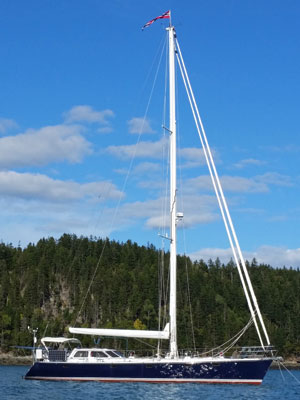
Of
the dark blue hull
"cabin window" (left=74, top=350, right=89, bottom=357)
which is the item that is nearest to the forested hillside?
"cabin window" (left=74, top=350, right=89, bottom=357)

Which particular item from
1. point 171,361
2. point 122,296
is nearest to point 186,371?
point 171,361

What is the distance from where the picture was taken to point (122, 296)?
479 ft

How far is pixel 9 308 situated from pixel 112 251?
1644 inches

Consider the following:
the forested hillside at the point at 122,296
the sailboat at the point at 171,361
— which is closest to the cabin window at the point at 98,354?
the sailboat at the point at 171,361

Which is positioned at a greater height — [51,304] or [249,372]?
[51,304]

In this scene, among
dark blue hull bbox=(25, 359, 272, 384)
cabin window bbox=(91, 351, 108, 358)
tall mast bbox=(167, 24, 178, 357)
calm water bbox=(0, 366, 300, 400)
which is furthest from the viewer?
cabin window bbox=(91, 351, 108, 358)

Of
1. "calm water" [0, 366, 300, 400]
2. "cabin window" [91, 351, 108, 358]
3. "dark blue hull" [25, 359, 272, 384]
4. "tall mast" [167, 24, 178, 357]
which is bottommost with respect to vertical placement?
"calm water" [0, 366, 300, 400]

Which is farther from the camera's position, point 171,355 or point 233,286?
point 233,286

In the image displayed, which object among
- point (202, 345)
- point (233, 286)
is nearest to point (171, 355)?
point (202, 345)

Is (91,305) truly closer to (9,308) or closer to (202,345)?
(9,308)

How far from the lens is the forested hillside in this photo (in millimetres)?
132000

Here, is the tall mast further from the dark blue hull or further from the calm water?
the calm water

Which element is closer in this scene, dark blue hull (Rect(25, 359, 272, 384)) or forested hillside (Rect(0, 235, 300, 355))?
dark blue hull (Rect(25, 359, 272, 384))

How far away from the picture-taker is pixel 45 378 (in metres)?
40.4
